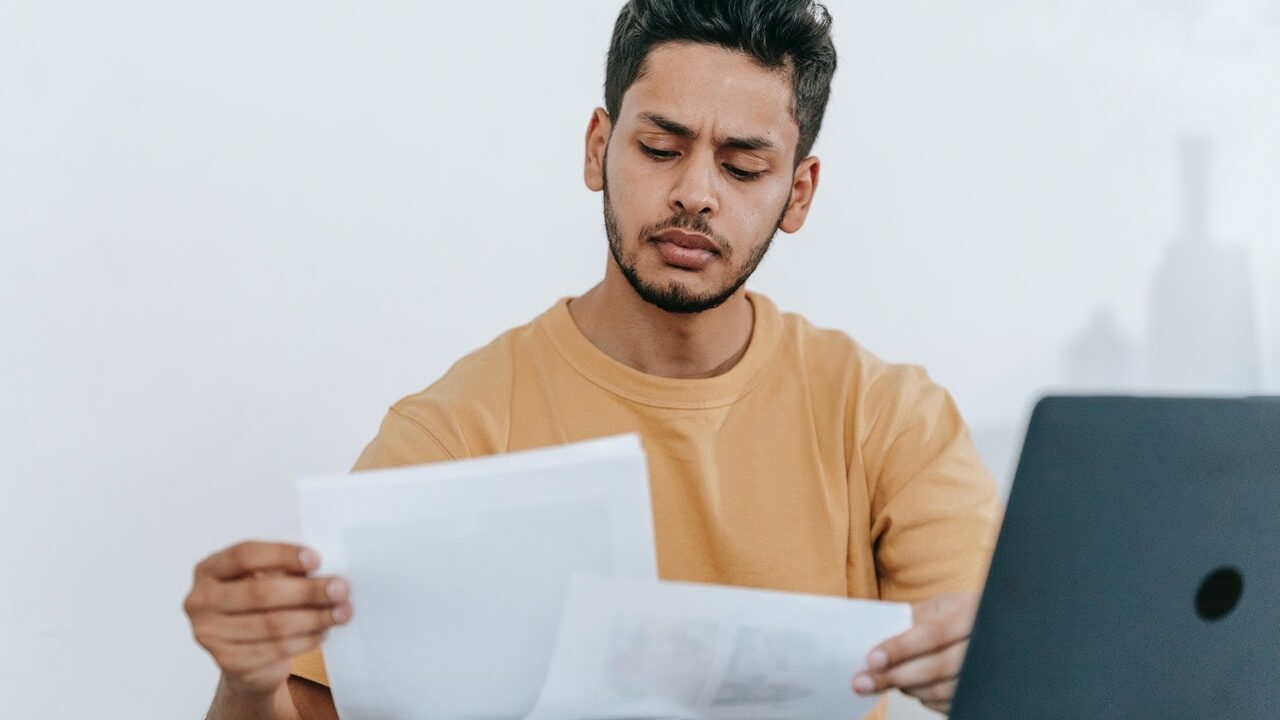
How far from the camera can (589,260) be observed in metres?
1.71

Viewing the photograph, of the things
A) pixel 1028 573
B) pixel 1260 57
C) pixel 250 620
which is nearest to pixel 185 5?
pixel 250 620

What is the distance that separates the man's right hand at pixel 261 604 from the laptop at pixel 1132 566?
0.38 m

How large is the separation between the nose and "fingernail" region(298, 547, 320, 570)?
1.72 feet

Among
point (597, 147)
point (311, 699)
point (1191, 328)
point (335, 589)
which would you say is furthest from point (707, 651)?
point (1191, 328)

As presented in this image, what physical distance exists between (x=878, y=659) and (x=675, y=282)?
0.49 meters

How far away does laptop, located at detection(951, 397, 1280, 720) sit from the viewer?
0.67m

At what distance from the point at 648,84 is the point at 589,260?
470 mm

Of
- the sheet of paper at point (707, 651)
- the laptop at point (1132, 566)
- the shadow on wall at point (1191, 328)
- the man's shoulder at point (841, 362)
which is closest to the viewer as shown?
the laptop at point (1132, 566)

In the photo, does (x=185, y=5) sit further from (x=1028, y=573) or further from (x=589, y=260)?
(x=1028, y=573)

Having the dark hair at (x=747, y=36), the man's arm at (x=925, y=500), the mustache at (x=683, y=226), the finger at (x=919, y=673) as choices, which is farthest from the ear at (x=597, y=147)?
the finger at (x=919, y=673)

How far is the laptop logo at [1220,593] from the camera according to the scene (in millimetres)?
714

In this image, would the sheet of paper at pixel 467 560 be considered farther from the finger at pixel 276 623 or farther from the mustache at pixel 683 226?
the mustache at pixel 683 226

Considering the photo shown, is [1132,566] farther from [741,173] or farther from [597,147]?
Answer: [597,147]

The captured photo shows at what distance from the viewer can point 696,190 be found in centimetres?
121
